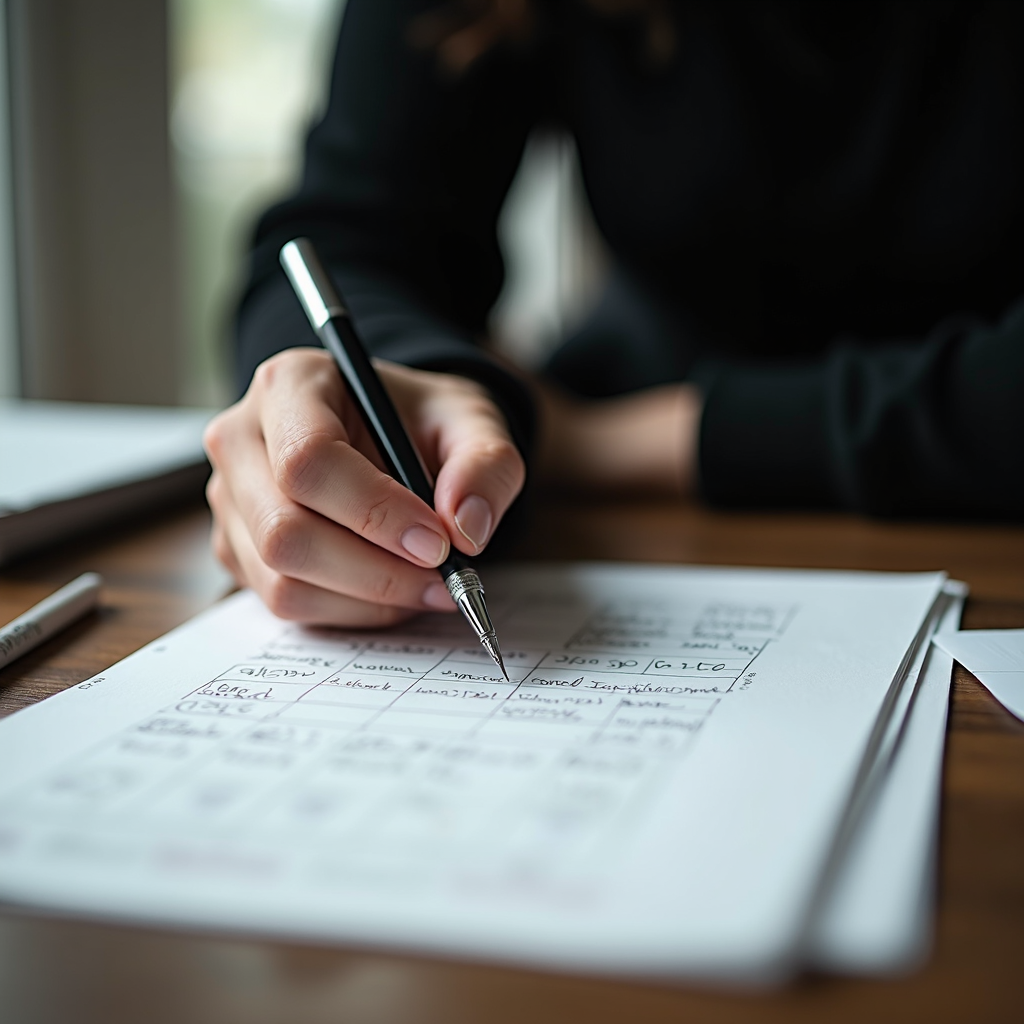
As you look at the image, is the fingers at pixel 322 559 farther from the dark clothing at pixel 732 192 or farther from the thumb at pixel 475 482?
the dark clothing at pixel 732 192

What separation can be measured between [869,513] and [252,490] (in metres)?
0.36

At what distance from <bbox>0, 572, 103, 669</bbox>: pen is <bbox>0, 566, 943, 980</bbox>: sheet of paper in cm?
5

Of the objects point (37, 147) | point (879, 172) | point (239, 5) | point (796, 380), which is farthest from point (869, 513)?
point (239, 5)

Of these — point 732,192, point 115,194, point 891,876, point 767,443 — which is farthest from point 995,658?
point 115,194

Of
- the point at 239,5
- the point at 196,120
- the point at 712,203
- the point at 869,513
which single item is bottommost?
the point at 869,513

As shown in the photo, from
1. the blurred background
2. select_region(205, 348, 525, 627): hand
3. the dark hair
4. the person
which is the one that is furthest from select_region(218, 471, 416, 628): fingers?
the blurred background

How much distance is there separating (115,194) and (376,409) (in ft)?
3.98

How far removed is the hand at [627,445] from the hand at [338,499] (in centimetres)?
24

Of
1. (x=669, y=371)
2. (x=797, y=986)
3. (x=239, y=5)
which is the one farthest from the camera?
(x=239, y=5)

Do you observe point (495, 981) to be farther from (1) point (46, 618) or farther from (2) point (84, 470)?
(2) point (84, 470)

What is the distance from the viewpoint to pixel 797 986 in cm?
21

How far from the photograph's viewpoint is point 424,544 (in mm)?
390

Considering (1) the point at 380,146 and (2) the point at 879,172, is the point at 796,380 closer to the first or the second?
(2) the point at 879,172

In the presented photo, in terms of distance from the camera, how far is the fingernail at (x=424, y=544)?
0.39 metres
